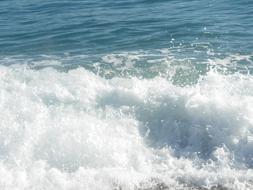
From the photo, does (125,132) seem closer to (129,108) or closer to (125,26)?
(129,108)

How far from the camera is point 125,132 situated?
10.5 m

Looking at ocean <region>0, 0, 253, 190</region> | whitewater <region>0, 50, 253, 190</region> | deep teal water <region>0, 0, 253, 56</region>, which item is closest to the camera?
whitewater <region>0, 50, 253, 190</region>

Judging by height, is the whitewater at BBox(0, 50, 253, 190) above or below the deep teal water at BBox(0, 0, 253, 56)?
below

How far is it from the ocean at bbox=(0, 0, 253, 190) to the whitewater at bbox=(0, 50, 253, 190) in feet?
0.07

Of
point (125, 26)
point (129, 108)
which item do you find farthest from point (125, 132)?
point (125, 26)

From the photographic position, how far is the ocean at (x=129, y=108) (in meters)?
9.13

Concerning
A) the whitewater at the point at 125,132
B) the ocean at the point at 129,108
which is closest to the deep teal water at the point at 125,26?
the ocean at the point at 129,108

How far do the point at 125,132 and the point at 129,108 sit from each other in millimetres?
823

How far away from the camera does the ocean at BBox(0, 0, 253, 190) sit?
9133 mm

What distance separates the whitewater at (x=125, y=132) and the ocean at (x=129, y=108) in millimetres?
23

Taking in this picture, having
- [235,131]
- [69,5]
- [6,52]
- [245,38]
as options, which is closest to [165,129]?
[235,131]

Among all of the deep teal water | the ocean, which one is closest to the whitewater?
the ocean

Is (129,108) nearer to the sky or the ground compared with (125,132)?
nearer to the sky

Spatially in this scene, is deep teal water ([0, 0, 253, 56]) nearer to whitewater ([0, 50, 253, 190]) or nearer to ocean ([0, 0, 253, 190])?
ocean ([0, 0, 253, 190])
